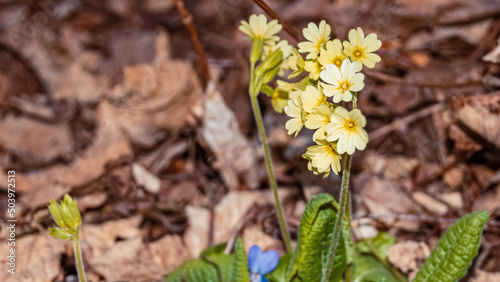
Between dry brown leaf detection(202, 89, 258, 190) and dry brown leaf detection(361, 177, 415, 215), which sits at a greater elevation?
dry brown leaf detection(202, 89, 258, 190)

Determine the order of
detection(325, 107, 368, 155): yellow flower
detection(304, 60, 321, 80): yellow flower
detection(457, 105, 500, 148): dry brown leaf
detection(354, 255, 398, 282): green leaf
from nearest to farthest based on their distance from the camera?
detection(325, 107, 368, 155): yellow flower
detection(304, 60, 321, 80): yellow flower
detection(354, 255, 398, 282): green leaf
detection(457, 105, 500, 148): dry brown leaf

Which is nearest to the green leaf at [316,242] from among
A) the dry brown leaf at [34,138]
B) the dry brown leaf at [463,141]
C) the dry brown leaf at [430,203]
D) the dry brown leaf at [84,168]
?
the dry brown leaf at [430,203]

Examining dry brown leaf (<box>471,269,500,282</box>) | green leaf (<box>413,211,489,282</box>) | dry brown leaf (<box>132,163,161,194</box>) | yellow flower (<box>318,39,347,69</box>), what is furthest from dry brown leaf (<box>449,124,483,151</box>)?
dry brown leaf (<box>132,163,161,194</box>)

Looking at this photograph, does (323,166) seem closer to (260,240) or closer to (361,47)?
(361,47)

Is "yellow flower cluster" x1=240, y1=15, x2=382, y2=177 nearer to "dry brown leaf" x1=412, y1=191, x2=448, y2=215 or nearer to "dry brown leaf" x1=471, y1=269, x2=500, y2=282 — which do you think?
"dry brown leaf" x1=471, y1=269, x2=500, y2=282

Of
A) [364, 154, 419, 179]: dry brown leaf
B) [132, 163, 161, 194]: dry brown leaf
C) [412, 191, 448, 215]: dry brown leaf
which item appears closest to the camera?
[412, 191, 448, 215]: dry brown leaf

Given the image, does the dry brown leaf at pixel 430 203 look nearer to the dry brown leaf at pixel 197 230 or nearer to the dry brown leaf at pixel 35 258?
the dry brown leaf at pixel 197 230

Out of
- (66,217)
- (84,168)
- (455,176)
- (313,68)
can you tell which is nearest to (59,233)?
(66,217)

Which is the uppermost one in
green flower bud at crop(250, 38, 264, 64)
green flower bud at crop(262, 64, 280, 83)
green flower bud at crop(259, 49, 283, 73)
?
green flower bud at crop(250, 38, 264, 64)
